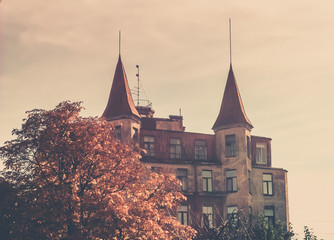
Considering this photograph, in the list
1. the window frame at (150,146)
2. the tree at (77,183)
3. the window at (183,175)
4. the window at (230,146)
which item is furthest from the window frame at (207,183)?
the tree at (77,183)

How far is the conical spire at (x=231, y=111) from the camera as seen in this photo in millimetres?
66250

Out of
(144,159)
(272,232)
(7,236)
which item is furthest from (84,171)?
(144,159)

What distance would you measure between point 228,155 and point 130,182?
3011 cm

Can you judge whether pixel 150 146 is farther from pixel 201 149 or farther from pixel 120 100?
pixel 201 149

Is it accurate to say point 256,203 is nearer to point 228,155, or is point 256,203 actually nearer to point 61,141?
point 228,155

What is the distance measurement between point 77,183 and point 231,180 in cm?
3170

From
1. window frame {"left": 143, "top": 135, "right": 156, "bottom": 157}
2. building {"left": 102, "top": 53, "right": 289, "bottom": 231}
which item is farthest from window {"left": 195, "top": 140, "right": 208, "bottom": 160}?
window frame {"left": 143, "top": 135, "right": 156, "bottom": 157}

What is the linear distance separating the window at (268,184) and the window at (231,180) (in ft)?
12.6

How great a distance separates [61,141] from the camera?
36.6 metres

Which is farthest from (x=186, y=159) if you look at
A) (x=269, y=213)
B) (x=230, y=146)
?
(x=269, y=213)

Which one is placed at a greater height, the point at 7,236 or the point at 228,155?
the point at 228,155

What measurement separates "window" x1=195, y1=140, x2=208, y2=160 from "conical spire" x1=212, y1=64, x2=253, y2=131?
1902mm

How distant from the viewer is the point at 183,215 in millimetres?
63781

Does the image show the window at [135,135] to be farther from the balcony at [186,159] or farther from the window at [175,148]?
the window at [175,148]
